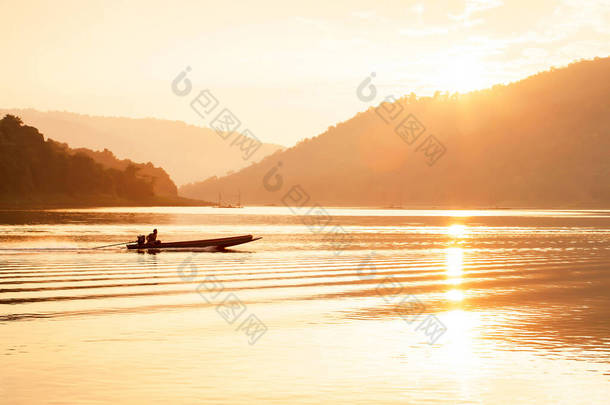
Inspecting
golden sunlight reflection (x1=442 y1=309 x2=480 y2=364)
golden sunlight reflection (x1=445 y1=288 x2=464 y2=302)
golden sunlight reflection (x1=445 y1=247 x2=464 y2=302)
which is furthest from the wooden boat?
golden sunlight reflection (x1=442 y1=309 x2=480 y2=364)

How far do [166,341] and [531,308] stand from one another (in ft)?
57.0

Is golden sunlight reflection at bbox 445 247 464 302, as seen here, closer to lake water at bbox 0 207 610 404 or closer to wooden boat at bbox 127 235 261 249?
lake water at bbox 0 207 610 404

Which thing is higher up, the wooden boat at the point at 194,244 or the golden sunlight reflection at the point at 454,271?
the wooden boat at the point at 194,244

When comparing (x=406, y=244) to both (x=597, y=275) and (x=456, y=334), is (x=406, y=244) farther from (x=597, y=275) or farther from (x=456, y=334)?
(x=456, y=334)

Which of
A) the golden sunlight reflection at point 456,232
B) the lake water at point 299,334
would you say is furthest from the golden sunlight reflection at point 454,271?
the golden sunlight reflection at point 456,232

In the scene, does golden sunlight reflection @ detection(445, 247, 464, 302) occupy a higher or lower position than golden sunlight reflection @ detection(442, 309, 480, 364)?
higher

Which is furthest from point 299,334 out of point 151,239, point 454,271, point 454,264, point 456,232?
point 456,232

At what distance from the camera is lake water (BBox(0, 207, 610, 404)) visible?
69.1 ft

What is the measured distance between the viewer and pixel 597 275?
53.3m

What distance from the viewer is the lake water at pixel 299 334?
69.1 ft

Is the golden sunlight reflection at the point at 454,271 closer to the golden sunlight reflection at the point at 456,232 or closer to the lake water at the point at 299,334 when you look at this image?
the lake water at the point at 299,334

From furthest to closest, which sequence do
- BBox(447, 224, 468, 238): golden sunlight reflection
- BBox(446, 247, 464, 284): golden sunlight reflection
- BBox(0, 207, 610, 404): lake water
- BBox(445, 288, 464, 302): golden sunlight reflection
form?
BBox(447, 224, 468, 238): golden sunlight reflection, BBox(446, 247, 464, 284): golden sunlight reflection, BBox(445, 288, 464, 302): golden sunlight reflection, BBox(0, 207, 610, 404): lake water

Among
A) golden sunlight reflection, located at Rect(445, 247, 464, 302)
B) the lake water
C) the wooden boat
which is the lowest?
the lake water

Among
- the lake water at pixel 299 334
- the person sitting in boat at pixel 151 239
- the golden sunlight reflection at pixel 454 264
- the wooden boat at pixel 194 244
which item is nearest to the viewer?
the lake water at pixel 299 334
